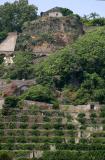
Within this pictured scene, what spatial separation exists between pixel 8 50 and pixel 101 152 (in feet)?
59.0

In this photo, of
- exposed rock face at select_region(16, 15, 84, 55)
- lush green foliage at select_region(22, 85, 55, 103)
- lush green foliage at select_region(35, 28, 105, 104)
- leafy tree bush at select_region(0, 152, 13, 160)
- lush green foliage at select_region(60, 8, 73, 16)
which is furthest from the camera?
lush green foliage at select_region(60, 8, 73, 16)

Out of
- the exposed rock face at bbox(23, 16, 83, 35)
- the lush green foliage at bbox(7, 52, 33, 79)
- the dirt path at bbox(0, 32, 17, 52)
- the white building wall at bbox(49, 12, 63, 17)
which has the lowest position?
the lush green foliage at bbox(7, 52, 33, 79)

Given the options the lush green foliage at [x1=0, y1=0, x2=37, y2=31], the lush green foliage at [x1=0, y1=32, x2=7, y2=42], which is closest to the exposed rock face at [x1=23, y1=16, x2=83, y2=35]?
the lush green foliage at [x1=0, y1=32, x2=7, y2=42]

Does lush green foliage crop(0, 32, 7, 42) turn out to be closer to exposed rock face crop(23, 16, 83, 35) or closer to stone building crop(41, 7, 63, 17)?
exposed rock face crop(23, 16, 83, 35)

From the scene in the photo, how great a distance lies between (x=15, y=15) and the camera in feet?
196

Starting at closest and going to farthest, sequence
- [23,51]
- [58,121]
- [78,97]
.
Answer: [58,121] → [78,97] → [23,51]

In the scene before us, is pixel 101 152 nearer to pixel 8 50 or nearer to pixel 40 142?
pixel 40 142

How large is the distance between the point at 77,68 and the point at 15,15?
41.1 feet

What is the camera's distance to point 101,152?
39531mm

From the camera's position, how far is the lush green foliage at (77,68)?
48.0m

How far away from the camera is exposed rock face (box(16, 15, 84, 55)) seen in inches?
2174

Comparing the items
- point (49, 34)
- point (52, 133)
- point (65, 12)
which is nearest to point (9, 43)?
point (49, 34)

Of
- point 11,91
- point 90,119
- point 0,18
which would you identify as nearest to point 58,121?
point 90,119

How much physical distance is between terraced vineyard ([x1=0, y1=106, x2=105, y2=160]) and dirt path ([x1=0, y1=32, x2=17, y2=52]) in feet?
40.6
